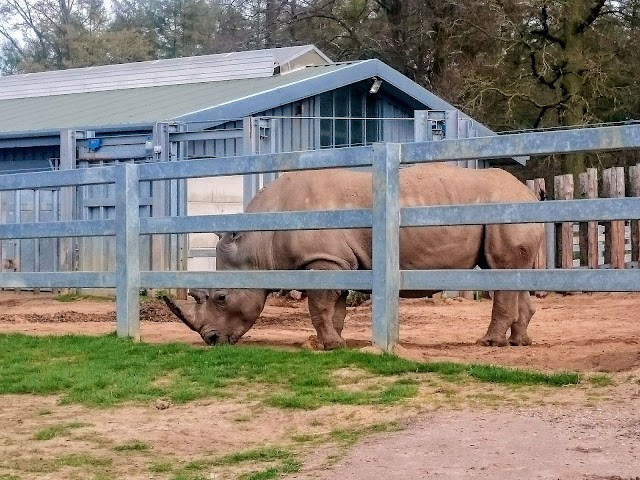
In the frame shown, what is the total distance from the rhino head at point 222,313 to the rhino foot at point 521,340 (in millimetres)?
2170

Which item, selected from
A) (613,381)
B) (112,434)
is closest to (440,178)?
(613,381)

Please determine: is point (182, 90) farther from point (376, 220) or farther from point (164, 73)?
point (376, 220)

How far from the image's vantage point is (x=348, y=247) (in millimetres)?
9812

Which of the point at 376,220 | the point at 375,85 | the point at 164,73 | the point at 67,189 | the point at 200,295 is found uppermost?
the point at 164,73

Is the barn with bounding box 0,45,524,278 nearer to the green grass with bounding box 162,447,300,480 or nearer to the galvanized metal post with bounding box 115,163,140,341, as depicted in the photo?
the galvanized metal post with bounding box 115,163,140,341

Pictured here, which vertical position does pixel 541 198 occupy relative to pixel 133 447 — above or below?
above

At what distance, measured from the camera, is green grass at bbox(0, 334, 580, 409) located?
6.95 meters

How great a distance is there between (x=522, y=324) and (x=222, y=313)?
2.62 meters

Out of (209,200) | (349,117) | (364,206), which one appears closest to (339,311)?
(364,206)

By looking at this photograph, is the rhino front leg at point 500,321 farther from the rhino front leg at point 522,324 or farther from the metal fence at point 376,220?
the metal fence at point 376,220

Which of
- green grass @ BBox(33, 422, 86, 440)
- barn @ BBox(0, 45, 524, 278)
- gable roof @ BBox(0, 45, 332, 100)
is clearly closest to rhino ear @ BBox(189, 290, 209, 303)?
green grass @ BBox(33, 422, 86, 440)

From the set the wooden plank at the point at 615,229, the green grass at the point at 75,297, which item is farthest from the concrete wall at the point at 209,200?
the wooden plank at the point at 615,229

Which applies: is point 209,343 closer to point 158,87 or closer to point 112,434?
point 112,434

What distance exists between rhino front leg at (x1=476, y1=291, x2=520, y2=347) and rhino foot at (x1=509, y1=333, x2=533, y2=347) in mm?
126
